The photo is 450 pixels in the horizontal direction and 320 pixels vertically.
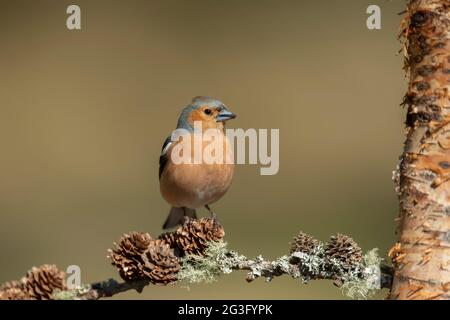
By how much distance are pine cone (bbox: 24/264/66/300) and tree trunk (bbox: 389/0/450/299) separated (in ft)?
2.67

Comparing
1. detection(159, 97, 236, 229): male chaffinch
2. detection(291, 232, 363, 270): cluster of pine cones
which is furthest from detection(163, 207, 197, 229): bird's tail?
detection(291, 232, 363, 270): cluster of pine cones

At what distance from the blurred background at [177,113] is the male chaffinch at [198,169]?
2166mm

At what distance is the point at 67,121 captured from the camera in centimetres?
945

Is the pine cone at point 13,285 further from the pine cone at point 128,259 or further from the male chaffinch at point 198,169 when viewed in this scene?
the male chaffinch at point 198,169

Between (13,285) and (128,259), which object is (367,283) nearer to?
(128,259)

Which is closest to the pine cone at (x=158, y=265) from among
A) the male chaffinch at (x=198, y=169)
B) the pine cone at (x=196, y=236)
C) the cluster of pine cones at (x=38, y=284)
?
the pine cone at (x=196, y=236)

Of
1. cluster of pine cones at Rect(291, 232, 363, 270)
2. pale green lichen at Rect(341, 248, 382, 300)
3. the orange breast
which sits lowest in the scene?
pale green lichen at Rect(341, 248, 382, 300)

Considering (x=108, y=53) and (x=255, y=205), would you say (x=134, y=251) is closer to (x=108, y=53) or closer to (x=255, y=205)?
(x=255, y=205)

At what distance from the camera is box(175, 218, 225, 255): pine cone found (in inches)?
95.7

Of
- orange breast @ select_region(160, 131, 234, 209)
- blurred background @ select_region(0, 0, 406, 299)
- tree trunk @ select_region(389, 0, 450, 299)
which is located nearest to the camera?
tree trunk @ select_region(389, 0, 450, 299)

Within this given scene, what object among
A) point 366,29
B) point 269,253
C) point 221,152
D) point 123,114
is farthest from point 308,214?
point 221,152

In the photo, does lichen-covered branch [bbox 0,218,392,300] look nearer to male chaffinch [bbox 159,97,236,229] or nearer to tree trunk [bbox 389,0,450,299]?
tree trunk [bbox 389,0,450,299]

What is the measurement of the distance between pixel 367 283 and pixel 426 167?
43 cm

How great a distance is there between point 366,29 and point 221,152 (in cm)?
710
